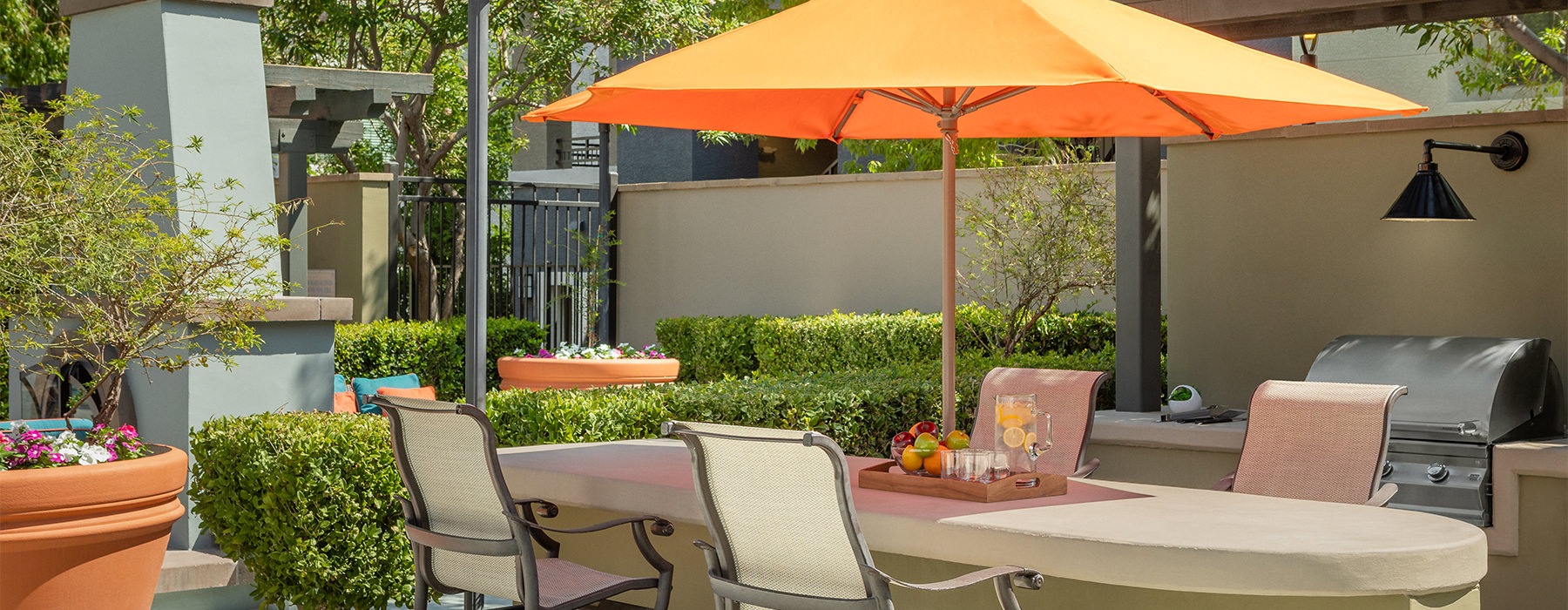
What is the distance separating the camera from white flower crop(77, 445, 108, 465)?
15.7 feet

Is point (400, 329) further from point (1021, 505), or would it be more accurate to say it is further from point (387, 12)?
point (1021, 505)

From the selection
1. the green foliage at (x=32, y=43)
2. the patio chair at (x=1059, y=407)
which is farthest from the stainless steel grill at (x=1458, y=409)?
the green foliage at (x=32, y=43)

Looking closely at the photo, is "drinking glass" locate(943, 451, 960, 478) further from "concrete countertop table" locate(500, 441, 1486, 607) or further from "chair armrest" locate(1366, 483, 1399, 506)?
"chair armrest" locate(1366, 483, 1399, 506)

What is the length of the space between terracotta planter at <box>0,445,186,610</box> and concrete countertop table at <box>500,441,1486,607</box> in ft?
5.41

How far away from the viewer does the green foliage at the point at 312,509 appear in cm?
506

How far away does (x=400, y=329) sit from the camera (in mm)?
11922

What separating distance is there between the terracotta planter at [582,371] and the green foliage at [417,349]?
1304 millimetres

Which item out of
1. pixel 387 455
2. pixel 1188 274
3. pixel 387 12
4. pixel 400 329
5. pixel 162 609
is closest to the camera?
pixel 387 455

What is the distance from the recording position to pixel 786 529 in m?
3.31

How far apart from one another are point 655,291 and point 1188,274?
8137mm

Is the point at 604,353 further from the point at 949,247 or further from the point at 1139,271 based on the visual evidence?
the point at 949,247

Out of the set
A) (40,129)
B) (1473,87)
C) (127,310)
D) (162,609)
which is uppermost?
(1473,87)

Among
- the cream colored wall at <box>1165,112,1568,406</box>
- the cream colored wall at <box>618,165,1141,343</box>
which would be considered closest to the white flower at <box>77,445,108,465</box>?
the cream colored wall at <box>1165,112,1568,406</box>

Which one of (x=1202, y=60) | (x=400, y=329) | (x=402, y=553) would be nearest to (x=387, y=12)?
(x=400, y=329)
